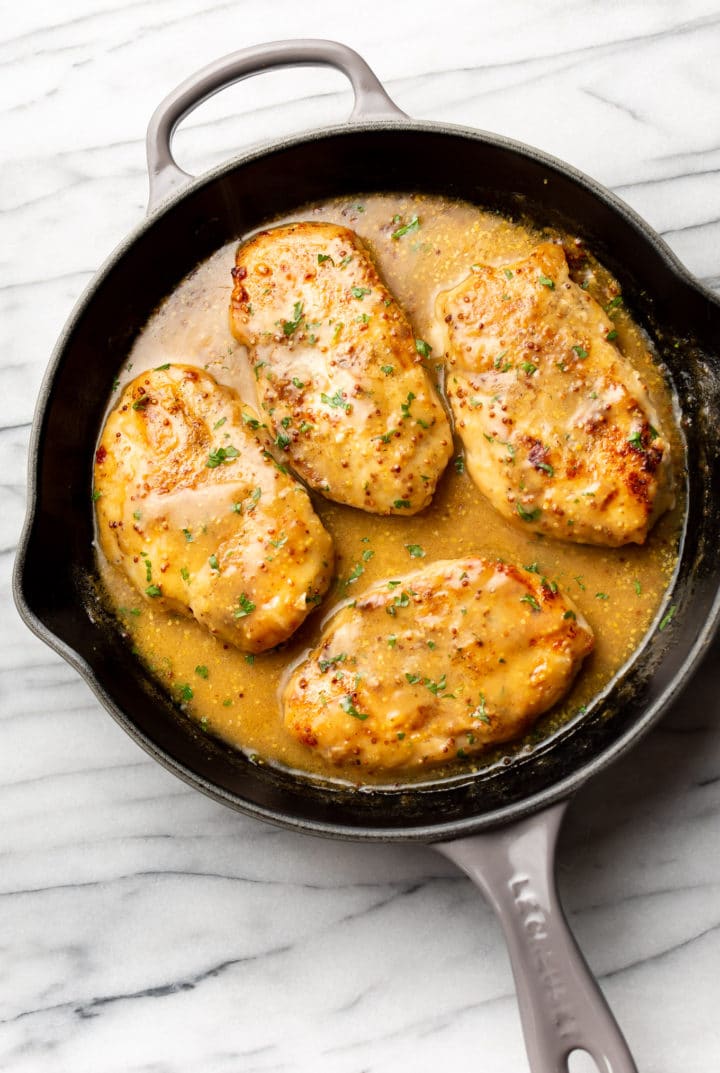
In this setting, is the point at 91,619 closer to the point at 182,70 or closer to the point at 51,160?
the point at 51,160

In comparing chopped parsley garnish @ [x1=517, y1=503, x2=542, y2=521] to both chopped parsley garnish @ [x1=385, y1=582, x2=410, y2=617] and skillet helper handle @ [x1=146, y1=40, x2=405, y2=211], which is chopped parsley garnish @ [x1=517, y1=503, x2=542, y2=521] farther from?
skillet helper handle @ [x1=146, y1=40, x2=405, y2=211]

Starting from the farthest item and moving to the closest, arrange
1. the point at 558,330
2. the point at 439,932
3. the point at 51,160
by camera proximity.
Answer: the point at 51,160, the point at 439,932, the point at 558,330

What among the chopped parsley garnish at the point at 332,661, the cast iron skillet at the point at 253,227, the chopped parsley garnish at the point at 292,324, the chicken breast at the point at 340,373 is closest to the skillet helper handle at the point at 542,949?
the cast iron skillet at the point at 253,227

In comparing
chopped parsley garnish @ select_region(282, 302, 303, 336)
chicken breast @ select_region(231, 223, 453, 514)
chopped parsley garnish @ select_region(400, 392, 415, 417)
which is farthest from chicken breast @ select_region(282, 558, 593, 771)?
chopped parsley garnish @ select_region(282, 302, 303, 336)

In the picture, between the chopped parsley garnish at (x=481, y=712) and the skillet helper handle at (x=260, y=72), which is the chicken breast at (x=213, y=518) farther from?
the skillet helper handle at (x=260, y=72)

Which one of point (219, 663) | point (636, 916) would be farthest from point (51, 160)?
point (636, 916)

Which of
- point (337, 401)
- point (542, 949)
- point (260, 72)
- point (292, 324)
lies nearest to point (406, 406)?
point (337, 401)
